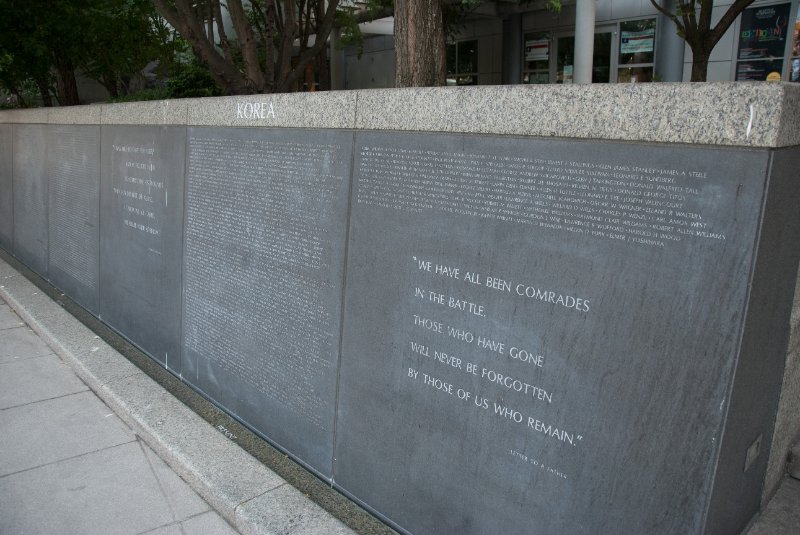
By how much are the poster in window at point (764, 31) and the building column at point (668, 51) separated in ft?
3.97

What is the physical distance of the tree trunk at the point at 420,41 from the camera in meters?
4.85

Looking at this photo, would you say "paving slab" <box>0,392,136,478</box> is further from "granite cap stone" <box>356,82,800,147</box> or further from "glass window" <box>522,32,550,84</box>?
"glass window" <box>522,32,550,84</box>

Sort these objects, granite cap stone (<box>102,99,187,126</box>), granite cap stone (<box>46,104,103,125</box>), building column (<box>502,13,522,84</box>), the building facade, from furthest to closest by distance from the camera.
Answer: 1. building column (<box>502,13,522,84</box>)
2. the building facade
3. granite cap stone (<box>46,104,103,125</box>)
4. granite cap stone (<box>102,99,187,126</box>)

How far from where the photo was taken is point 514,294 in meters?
2.54

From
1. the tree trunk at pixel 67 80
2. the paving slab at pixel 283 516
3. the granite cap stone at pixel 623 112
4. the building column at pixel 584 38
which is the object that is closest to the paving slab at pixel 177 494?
the paving slab at pixel 283 516

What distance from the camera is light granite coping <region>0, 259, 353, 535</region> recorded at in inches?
128

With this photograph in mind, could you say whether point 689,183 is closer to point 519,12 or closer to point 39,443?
point 39,443

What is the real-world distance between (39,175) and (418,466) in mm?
6607

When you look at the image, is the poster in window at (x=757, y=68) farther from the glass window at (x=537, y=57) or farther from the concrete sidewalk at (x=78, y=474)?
the concrete sidewalk at (x=78, y=474)

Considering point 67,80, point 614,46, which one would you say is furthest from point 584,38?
point 67,80

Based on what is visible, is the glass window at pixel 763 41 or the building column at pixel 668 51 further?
the building column at pixel 668 51

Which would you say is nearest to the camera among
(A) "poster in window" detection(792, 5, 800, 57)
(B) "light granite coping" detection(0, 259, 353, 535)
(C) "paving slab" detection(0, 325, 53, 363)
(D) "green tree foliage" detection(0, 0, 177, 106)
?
(B) "light granite coping" detection(0, 259, 353, 535)

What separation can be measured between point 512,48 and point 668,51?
469 centimetres

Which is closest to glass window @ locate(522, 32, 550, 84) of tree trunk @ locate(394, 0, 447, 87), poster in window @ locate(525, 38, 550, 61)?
poster in window @ locate(525, 38, 550, 61)
